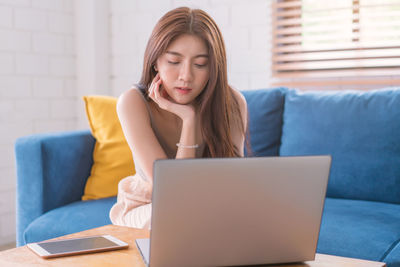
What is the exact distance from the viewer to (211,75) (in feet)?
5.16

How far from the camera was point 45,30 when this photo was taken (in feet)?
10.1

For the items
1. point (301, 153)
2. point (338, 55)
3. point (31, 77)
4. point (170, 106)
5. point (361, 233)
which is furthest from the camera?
point (31, 77)

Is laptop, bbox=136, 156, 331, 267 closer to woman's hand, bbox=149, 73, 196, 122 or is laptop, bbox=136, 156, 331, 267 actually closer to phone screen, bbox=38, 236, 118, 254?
phone screen, bbox=38, 236, 118, 254

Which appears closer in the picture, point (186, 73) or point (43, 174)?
point (186, 73)

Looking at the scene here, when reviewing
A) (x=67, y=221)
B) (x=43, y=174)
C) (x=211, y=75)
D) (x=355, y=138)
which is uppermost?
(x=211, y=75)

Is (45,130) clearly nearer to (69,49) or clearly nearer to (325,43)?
(69,49)

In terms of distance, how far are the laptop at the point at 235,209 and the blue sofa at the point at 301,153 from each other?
77cm

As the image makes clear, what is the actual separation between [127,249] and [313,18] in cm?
186

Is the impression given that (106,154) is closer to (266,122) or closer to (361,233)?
(266,122)

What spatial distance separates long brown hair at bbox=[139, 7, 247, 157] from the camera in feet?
5.13

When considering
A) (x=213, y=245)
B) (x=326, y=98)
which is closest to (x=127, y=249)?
(x=213, y=245)

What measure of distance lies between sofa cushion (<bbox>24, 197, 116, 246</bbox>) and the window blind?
4.02 ft

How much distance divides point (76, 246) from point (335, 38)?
187cm

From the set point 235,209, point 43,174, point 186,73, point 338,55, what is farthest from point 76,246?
point 338,55
